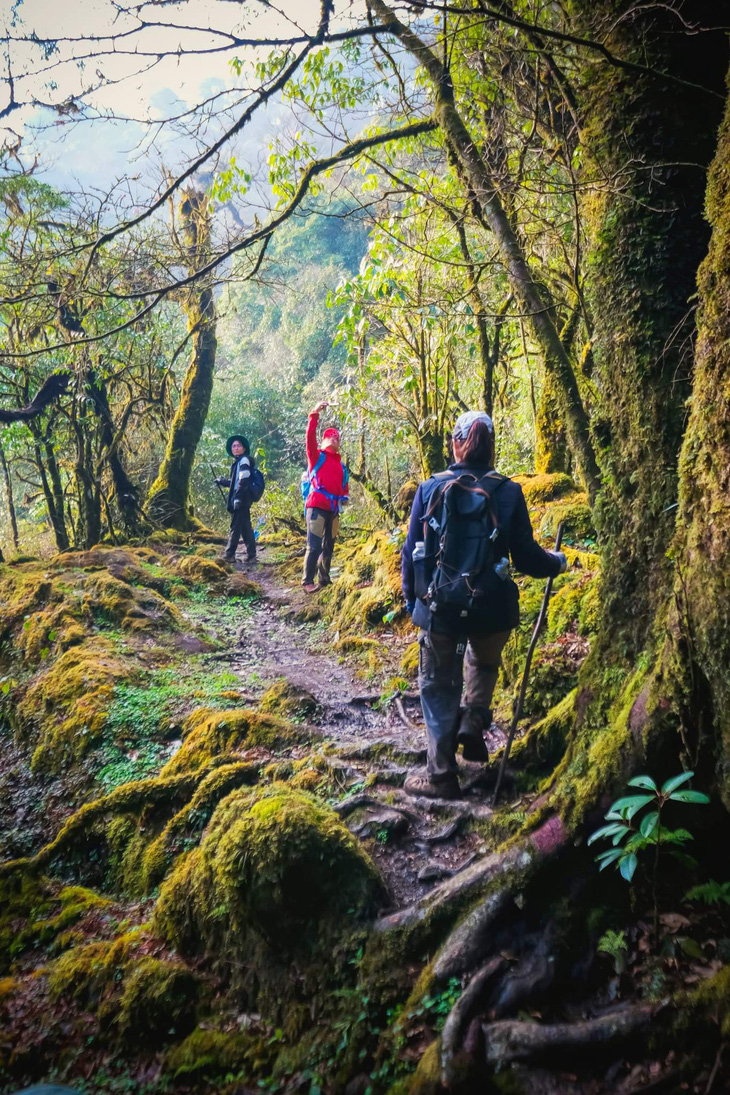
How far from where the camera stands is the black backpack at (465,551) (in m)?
3.67

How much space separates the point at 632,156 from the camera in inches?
108

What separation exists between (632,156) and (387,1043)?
152 inches

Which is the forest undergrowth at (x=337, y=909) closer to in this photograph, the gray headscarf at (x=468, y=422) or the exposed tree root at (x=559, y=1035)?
the exposed tree root at (x=559, y=1035)

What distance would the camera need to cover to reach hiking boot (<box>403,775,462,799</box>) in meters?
3.86

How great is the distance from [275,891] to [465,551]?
6.84 feet

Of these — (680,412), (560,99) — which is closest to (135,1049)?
(680,412)

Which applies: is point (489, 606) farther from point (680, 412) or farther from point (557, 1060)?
point (557, 1060)

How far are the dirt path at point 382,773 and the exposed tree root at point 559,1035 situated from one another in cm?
97

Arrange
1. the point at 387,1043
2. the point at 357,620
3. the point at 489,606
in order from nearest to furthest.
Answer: the point at 387,1043 < the point at 489,606 < the point at 357,620

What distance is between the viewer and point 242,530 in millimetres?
11930

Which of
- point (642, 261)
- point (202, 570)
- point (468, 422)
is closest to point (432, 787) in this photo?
point (468, 422)

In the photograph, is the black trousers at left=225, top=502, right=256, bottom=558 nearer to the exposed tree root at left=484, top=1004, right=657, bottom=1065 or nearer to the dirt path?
the dirt path

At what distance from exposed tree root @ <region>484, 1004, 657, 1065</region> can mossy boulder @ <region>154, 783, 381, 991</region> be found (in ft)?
3.08

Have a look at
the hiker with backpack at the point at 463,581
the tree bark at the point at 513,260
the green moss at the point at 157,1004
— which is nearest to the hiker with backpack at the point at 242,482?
the tree bark at the point at 513,260
